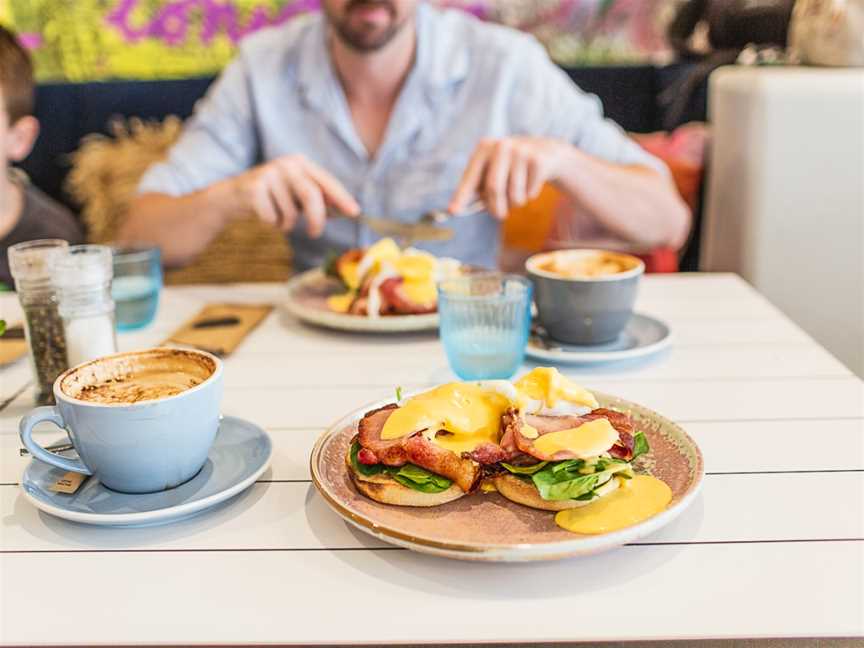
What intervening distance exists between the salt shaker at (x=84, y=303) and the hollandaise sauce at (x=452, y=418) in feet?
1.43

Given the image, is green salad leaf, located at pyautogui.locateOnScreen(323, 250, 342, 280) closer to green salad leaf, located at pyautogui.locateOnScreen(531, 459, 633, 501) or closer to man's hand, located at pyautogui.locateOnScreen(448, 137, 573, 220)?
man's hand, located at pyautogui.locateOnScreen(448, 137, 573, 220)

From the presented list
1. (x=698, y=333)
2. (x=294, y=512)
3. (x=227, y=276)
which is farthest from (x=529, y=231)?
(x=294, y=512)

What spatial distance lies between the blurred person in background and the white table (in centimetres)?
128

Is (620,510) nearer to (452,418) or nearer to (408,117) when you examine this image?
(452,418)

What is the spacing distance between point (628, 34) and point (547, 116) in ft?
3.58

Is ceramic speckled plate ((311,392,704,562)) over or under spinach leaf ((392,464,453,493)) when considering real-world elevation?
under

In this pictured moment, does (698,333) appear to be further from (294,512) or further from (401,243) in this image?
(294,512)

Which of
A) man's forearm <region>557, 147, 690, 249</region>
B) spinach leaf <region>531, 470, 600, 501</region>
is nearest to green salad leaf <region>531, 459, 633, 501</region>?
spinach leaf <region>531, 470, 600, 501</region>

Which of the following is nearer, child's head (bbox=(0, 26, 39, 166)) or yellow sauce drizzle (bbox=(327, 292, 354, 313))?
yellow sauce drizzle (bbox=(327, 292, 354, 313))

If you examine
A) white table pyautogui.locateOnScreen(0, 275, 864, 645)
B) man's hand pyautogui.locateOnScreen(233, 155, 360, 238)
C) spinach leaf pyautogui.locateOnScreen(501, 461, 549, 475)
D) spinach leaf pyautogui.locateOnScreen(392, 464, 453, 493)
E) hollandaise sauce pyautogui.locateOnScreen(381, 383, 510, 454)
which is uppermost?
man's hand pyautogui.locateOnScreen(233, 155, 360, 238)

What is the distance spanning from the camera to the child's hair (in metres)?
1.99

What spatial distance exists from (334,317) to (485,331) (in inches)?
11.2

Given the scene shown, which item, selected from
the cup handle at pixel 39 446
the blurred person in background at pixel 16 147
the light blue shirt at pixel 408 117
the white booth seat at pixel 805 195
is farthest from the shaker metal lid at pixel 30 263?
the white booth seat at pixel 805 195

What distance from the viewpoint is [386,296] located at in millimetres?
1206
